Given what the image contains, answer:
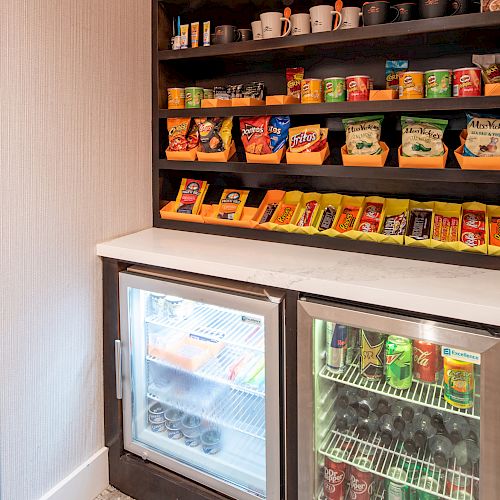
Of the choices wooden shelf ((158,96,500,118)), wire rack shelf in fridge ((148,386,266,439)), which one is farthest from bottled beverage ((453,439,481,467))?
wooden shelf ((158,96,500,118))

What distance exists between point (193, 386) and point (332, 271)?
29.1 inches

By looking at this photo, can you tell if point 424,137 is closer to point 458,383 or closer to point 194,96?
point 458,383

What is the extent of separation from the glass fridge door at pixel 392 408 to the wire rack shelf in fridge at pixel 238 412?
1.01ft

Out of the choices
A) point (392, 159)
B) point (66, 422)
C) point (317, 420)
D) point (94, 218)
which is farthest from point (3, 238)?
point (392, 159)

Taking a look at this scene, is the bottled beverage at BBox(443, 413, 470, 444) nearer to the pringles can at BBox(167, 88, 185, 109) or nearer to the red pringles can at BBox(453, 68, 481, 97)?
the red pringles can at BBox(453, 68, 481, 97)

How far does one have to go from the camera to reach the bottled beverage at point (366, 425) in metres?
1.49

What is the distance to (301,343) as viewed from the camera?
141 centimetres

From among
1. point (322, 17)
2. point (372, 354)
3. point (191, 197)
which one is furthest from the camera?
point (191, 197)

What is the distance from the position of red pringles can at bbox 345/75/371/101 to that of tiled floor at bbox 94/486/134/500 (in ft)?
5.50

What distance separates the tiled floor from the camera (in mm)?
1827

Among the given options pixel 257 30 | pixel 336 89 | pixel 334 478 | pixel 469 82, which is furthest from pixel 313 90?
pixel 334 478

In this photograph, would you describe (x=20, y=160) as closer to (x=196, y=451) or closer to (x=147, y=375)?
(x=147, y=375)

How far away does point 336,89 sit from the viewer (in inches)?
66.4

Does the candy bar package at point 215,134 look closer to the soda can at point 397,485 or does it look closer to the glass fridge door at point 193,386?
the glass fridge door at point 193,386
